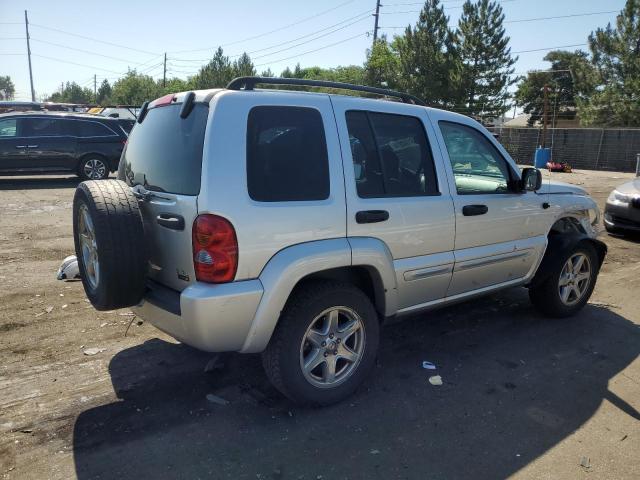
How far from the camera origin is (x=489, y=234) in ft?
13.5

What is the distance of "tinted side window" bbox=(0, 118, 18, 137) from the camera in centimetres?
1279

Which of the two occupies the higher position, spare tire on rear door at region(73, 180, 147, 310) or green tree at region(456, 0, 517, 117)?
green tree at region(456, 0, 517, 117)

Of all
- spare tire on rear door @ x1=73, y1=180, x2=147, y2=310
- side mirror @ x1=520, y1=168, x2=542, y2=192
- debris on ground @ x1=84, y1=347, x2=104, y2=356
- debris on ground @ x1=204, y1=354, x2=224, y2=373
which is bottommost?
debris on ground @ x1=84, y1=347, x2=104, y2=356

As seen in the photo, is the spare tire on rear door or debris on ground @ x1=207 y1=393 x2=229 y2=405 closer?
the spare tire on rear door

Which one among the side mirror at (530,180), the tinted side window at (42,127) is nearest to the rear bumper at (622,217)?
the side mirror at (530,180)

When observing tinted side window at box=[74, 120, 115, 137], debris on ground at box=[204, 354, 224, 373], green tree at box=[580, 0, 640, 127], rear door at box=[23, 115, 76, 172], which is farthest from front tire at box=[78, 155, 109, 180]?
green tree at box=[580, 0, 640, 127]

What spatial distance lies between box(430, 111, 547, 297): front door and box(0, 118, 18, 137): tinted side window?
12.5 metres

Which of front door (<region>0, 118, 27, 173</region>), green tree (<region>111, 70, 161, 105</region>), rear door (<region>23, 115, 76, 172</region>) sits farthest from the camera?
green tree (<region>111, 70, 161, 105</region>)

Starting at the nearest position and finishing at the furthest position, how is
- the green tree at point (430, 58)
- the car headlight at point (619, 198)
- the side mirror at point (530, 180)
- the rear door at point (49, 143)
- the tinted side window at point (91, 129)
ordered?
the side mirror at point (530, 180) → the car headlight at point (619, 198) → the rear door at point (49, 143) → the tinted side window at point (91, 129) → the green tree at point (430, 58)

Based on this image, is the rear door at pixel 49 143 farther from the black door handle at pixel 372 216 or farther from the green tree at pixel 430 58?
the green tree at pixel 430 58

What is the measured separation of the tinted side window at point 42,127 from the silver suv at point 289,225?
1118cm

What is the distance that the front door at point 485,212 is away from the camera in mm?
3900

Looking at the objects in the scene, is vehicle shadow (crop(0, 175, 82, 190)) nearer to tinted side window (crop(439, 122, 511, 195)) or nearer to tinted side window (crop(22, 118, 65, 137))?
tinted side window (crop(22, 118, 65, 137))

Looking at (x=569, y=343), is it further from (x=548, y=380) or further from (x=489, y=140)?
(x=489, y=140)
